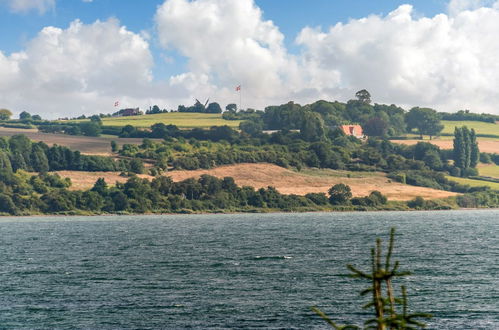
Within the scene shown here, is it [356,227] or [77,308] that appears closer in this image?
[77,308]

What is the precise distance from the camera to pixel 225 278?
75.5m

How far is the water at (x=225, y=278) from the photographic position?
181ft

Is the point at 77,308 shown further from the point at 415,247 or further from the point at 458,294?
the point at 415,247

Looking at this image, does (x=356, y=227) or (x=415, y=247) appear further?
(x=356, y=227)

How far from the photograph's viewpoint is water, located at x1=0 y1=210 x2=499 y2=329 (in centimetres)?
5506

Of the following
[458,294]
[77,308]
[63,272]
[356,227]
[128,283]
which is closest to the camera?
[77,308]

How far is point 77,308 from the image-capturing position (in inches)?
2315

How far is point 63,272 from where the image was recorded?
8350cm

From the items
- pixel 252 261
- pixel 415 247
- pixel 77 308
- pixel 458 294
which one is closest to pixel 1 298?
pixel 77 308

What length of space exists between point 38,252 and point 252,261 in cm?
3760

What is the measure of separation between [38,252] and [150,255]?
20.0 meters

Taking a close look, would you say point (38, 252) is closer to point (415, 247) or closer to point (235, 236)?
point (235, 236)

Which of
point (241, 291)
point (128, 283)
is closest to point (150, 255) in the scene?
point (128, 283)

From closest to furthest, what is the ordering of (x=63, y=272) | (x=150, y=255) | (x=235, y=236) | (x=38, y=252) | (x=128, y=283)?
(x=128, y=283)
(x=63, y=272)
(x=150, y=255)
(x=38, y=252)
(x=235, y=236)
